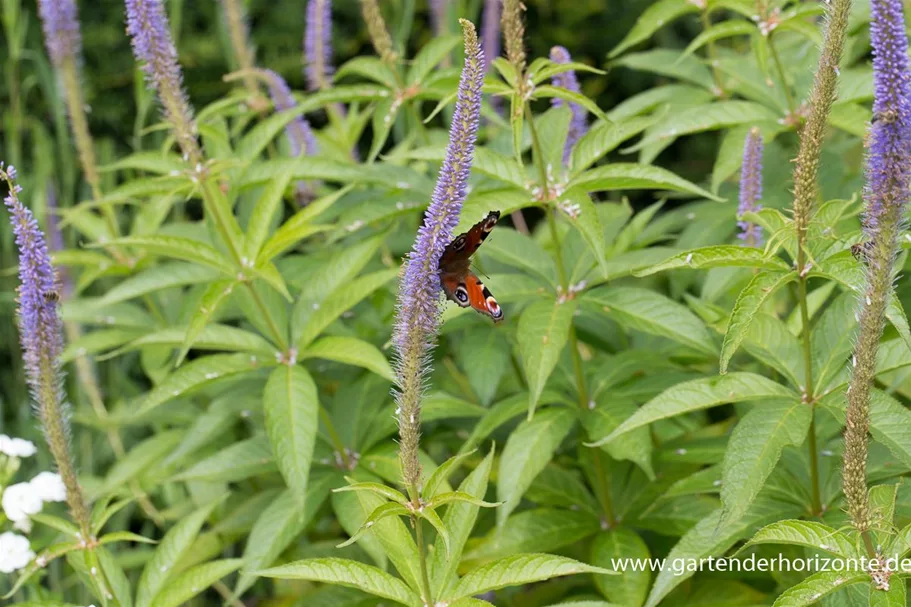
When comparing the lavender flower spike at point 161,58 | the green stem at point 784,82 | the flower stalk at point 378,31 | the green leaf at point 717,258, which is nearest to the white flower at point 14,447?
the lavender flower spike at point 161,58

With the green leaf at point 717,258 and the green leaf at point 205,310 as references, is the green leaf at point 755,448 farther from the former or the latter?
the green leaf at point 205,310

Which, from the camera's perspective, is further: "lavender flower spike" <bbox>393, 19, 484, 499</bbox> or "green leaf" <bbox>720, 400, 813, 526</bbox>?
"green leaf" <bbox>720, 400, 813, 526</bbox>

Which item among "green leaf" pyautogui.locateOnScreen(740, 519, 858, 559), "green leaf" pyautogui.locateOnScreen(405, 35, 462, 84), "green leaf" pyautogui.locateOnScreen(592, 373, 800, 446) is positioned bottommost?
"green leaf" pyautogui.locateOnScreen(740, 519, 858, 559)

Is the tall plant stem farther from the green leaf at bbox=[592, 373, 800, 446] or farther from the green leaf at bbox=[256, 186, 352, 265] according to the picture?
the green leaf at bbox=[256, 186, 352, 265]

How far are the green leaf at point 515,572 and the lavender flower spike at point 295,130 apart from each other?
2.19 meters

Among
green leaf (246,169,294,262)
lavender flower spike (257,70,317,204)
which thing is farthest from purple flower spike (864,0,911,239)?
lavender flower spike (257,70,317,204)

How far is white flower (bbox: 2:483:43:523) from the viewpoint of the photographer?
10.8 feet

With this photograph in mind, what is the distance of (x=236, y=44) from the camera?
177 inches

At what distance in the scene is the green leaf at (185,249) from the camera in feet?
10.4

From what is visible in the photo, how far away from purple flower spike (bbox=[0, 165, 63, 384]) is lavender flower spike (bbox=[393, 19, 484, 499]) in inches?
40.2

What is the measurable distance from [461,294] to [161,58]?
5.31 ft

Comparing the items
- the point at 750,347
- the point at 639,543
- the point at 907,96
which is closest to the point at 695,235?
the point at 750,347

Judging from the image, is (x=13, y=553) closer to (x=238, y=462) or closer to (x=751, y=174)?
(x=238, y=462)

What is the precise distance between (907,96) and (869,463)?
1252 millimetres
